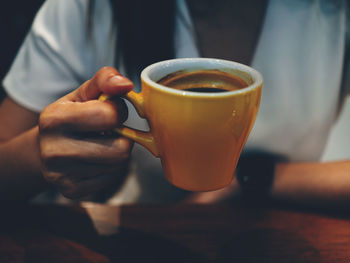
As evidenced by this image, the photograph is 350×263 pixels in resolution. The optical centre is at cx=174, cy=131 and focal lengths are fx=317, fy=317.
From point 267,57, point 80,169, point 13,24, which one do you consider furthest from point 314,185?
point 13,24

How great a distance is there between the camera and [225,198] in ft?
2.97

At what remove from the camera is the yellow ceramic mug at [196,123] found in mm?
408

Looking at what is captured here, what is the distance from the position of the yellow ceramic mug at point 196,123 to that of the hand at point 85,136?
0.09ft

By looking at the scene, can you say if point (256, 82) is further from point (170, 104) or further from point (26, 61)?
point (26, 61)

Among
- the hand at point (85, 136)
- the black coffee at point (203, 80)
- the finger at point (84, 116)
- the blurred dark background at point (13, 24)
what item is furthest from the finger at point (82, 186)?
the blurred dark background at point (13, 24)

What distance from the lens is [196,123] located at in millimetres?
416

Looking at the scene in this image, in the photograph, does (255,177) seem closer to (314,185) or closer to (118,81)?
(314,185)

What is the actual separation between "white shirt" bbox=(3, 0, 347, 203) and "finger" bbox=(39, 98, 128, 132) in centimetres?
37

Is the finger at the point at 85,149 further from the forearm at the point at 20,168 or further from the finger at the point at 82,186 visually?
the forearm at the point at 20,168

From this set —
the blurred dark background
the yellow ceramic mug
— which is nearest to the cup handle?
the yellow ceramic mug

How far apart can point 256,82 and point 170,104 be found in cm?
13

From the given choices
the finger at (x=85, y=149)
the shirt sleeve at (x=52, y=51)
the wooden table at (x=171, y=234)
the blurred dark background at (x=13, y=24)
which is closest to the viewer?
the finger at (x=85, y=149)

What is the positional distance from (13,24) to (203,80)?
1.23m

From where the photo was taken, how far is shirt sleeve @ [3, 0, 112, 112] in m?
0.93
